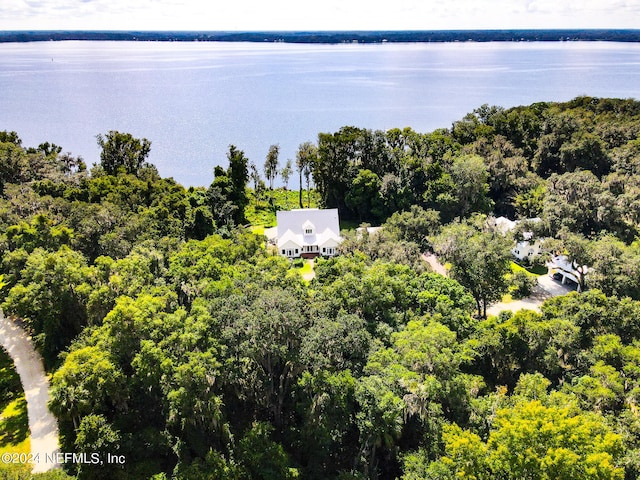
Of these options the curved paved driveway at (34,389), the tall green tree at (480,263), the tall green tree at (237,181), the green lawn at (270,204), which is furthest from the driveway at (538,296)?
the curved paved driveway at (34,389)

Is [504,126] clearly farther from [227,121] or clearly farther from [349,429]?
[227,121]

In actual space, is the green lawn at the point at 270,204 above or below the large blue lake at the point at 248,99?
below

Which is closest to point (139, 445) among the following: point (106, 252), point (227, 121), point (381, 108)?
point (106, 252)

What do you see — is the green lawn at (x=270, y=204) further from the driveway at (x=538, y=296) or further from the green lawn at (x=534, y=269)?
the driveway at (x=538, y=296)

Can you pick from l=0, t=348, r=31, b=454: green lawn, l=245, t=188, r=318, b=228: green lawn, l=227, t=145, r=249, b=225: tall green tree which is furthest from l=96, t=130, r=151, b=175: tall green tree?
l=0, t=348, r=31, b=454: green lawn

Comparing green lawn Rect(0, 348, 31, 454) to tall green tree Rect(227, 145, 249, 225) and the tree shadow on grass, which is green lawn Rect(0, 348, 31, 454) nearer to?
the tree shadow on grass
